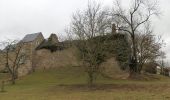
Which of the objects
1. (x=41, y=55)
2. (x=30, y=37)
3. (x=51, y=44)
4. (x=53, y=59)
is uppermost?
(x=30, y=37)

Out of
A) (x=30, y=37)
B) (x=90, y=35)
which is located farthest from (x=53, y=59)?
(x=90, y=35)

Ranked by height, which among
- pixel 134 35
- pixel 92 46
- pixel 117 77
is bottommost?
pixel 117 77

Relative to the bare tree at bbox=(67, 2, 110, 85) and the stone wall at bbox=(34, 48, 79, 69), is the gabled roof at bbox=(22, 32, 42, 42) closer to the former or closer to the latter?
the stone wall at bbox=(34, 48, 79, 69)

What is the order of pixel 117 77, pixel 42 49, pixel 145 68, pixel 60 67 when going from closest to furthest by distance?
pixel 117 77
pixel 60 67
pixel 42 49
pixel 145 68

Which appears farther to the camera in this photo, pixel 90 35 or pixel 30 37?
pixel 30 37

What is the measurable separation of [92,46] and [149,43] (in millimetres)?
22769

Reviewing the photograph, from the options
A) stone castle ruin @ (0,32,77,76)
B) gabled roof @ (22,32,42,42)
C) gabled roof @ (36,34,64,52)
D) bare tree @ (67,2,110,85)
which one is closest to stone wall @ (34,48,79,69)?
stone castle ruin @ (0,32,77,76)

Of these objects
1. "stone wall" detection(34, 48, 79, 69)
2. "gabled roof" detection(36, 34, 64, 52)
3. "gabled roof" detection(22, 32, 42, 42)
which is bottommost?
"stone wall" detection(34, 48, 79, 69)

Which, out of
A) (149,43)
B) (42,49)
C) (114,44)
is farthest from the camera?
(42,49)

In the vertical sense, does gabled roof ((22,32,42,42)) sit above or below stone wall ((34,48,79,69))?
above

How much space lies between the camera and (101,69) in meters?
53.2

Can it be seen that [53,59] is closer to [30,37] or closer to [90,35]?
[30,37]

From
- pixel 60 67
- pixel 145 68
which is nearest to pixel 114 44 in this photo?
pixel 60 67

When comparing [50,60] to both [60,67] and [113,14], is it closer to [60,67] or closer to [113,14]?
[60,67]
